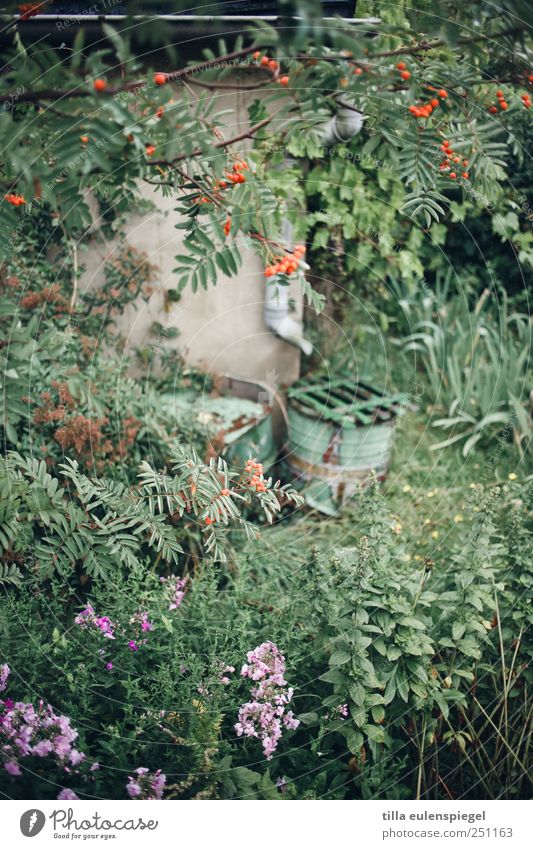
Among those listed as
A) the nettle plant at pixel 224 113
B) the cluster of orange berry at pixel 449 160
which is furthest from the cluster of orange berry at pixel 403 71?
the cluster of orange berry at pixel 449 160

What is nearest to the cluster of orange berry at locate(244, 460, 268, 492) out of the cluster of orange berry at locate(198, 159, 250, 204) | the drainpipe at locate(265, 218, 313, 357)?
the cluster of orange berry at locate(198, 159, 250, 204)

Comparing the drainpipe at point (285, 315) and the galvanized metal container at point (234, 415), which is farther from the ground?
the drainpipe at point (285, 315)

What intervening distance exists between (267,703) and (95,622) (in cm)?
56

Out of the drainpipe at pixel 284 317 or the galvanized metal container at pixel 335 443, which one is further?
the drainpipe at pixel 284 317

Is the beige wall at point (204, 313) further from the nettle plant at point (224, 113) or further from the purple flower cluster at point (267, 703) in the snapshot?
the purple flower cluster at point (267, 703)

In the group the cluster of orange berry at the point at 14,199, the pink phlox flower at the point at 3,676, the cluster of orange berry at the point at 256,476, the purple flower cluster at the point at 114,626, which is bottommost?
the pink phlox flower at the point at 3,676

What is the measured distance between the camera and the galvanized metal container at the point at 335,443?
3.33 meters

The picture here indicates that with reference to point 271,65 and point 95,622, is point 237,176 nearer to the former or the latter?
point 271,65

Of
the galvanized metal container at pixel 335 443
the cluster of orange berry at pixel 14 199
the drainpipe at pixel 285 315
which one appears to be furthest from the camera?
the drainpipe at pixel 285 315

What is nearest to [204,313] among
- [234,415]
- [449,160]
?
[234,415]

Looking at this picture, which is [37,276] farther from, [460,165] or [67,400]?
[460,165]

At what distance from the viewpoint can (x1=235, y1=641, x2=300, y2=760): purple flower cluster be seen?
1.86 meters
